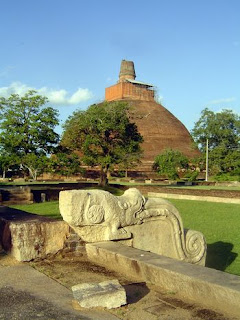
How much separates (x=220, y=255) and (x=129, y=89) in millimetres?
63985

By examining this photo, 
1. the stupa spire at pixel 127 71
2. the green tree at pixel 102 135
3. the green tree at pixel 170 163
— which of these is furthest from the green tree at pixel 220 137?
the stupa spire at pixel 127 71

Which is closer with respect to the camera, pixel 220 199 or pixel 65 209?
pixel 65 209

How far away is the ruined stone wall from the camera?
6906 centimetres

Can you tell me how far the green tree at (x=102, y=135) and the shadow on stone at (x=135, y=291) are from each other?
58.7 feet

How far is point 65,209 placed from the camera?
425 centimetres

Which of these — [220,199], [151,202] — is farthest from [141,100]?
[151,202]

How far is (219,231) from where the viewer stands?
29.2 feet

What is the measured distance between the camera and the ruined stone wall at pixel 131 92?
69.1 m

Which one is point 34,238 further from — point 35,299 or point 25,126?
point 25,126

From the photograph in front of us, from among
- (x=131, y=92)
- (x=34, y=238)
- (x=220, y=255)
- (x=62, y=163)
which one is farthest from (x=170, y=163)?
(x=34, y=238)

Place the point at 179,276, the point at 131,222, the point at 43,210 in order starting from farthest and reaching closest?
1. the point at 43,210
2. the point at 131,222
3. the point at 179,276

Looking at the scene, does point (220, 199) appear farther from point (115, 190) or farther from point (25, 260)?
point (25, 260)

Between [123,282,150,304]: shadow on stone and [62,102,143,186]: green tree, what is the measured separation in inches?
705

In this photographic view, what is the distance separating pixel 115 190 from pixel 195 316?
18485 millimetres
